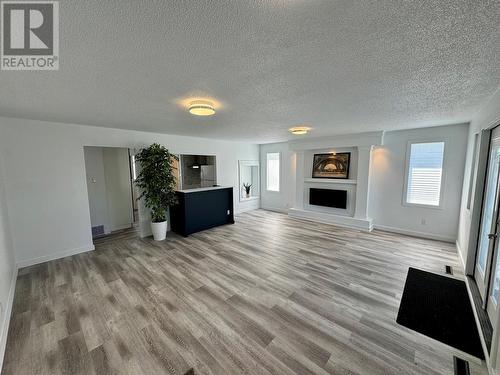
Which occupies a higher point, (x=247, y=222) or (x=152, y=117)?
(x=152, y=117)

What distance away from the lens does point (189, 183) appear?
660 centimetres

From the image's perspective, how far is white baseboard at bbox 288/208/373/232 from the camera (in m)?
4.99

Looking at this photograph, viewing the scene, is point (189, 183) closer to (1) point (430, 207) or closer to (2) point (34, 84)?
(2) point (34, 84)

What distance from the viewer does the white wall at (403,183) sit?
3.97 m

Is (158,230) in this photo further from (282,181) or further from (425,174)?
(425,174)

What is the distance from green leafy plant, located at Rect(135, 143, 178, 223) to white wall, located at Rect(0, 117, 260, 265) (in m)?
0.63

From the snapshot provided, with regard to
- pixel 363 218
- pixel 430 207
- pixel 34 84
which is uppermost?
pixel 34 84

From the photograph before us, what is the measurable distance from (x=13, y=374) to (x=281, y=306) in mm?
2339

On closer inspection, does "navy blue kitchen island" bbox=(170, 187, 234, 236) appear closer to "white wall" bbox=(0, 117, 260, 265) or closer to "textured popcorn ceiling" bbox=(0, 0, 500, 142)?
"white wall" bbox=(0, 117, 260, 265)

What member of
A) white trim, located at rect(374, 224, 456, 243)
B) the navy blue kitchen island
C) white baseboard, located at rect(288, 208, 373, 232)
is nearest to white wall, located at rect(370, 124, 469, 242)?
white trim, located at rect(374, 224, 456, 243)

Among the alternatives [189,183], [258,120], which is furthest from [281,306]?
[189,183]

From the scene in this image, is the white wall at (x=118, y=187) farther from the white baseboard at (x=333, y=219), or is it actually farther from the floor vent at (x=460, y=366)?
the floor vent at (x=460, y=366)

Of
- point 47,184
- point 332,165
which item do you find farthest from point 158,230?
point 332,165

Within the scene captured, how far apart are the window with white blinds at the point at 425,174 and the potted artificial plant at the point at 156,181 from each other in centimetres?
538
